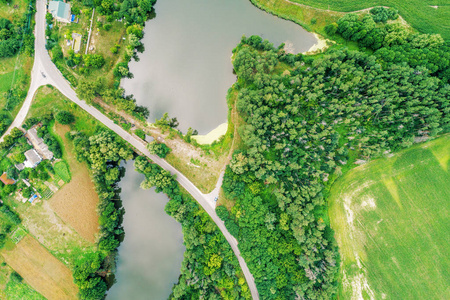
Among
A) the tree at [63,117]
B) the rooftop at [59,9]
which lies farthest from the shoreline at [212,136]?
the rooftop at [59,9]

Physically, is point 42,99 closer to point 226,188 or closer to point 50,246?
point 50,246

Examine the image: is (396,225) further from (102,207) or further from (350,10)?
(102,207)

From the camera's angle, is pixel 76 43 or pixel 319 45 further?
pixel 76 43

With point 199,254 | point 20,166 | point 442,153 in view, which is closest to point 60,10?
point 20,166

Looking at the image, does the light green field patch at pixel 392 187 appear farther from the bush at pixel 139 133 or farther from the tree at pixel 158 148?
the bush at pixel 139 133

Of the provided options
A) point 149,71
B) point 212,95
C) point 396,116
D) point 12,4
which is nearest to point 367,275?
point 396,116
